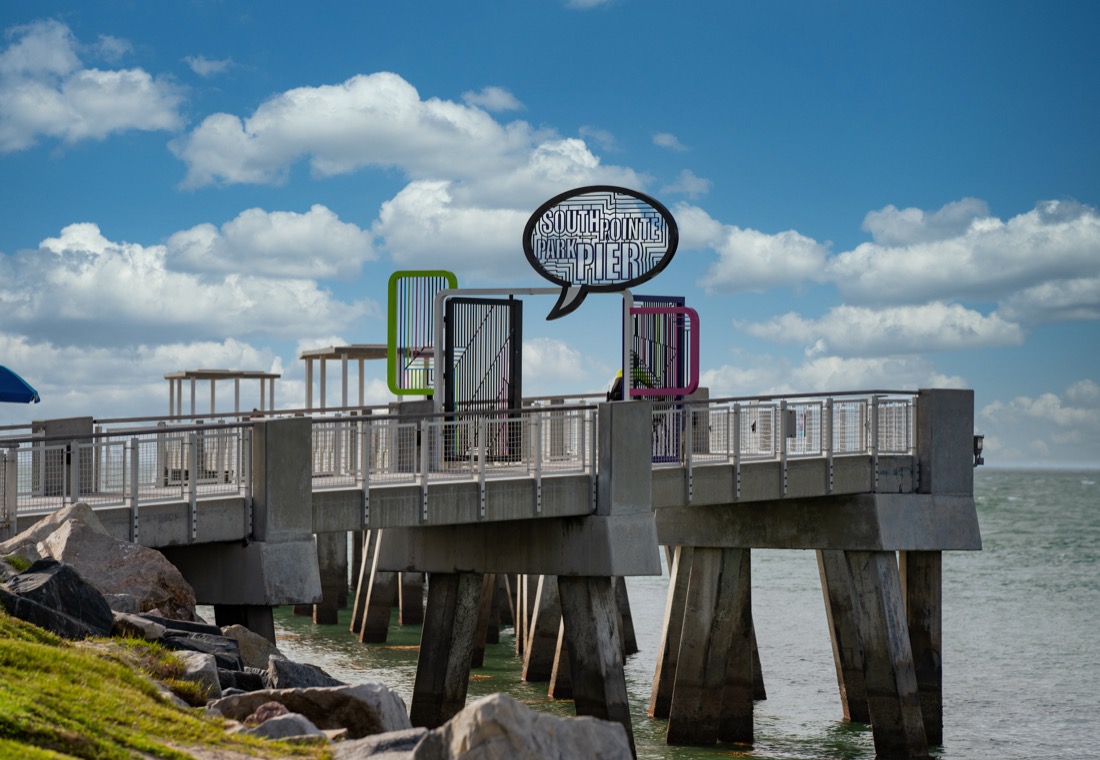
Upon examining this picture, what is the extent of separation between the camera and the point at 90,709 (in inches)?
384

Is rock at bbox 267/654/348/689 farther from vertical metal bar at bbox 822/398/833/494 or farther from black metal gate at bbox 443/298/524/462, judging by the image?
vertical metal bar at bbox 822/398/833/494

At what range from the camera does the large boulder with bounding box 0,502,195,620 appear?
13852mm

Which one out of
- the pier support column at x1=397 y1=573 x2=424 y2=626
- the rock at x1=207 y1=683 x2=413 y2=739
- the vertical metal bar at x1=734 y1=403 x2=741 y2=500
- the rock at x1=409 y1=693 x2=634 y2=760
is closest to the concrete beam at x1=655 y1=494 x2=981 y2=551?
the vertical metal bar at x1=734 y1=403 x2=741 y2=500

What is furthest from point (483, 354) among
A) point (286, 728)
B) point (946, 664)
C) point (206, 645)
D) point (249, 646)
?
point (946, 664)

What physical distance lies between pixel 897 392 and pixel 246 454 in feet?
37.2

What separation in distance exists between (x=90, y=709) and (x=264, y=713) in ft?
4.26

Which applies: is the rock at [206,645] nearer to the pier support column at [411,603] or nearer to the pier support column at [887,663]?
the pier support column at [887,663]

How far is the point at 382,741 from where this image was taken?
953cm

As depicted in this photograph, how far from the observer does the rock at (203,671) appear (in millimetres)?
11516

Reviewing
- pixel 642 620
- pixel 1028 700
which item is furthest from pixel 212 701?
pixel 642 620

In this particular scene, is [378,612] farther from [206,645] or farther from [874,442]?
[206,645]

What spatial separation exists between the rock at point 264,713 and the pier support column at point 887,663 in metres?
12.9

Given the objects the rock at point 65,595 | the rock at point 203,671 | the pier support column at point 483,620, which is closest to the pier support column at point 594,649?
the rock at point 203,671

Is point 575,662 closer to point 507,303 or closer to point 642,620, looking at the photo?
point 507,303
